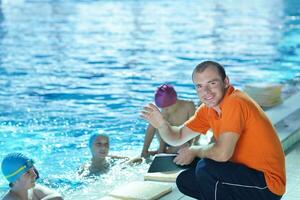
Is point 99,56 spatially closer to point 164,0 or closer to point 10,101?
point 10,101

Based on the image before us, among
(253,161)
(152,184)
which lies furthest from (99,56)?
(253,161)

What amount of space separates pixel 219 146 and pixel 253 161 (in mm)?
231

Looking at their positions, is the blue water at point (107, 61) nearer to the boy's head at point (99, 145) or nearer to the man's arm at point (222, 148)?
the boy's head at point (99, 145)

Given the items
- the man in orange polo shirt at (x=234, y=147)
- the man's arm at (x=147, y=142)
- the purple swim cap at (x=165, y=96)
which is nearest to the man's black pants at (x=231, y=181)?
the man in orange polo shirt at (x=234, y=147)

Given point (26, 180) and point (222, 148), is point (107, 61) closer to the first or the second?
point (26, 180)

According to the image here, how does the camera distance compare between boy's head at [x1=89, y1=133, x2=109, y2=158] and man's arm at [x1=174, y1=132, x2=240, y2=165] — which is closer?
man's arm at [x1=174, y1=132, x2=240, y2=165]

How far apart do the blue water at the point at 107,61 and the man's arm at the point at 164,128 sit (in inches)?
58.9

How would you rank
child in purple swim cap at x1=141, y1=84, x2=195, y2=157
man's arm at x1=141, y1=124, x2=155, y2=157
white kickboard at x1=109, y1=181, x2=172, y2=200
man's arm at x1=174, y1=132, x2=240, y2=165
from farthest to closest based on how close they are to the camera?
1. man's arm at x1=141, y1=124, x2=155, y2=157
2. child in purple swim cap at x1=141, y1=84, x2=195, y2=157
3. white kickboard at x1=109, y1=181, x2=172, y2=200
4. man's arm at x1=174, y1=132, x2=240, y2=165

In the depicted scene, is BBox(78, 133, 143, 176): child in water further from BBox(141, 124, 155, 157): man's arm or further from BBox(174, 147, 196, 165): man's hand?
BBox(174, 147, 196, 165): man's hand

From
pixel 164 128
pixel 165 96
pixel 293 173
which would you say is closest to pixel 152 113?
pixel 164 128

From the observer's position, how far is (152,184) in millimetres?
5125

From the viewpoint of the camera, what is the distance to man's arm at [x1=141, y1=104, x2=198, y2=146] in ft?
13.5

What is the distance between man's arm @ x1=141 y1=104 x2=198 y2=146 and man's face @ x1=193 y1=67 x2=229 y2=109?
33 centimetres

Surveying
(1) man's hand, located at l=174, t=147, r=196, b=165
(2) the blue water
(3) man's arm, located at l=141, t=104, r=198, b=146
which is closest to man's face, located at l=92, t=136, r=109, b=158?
(2) the blue water
